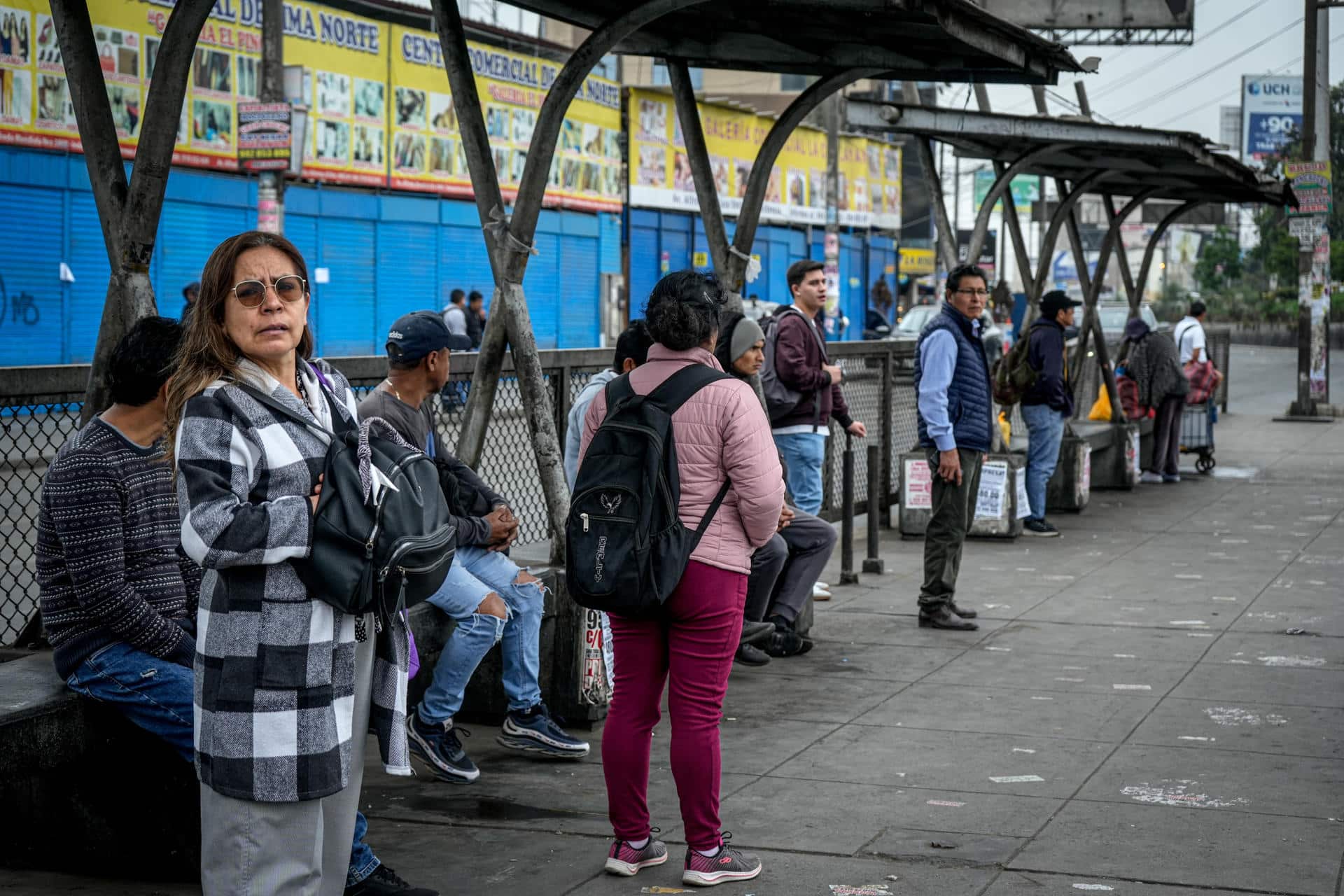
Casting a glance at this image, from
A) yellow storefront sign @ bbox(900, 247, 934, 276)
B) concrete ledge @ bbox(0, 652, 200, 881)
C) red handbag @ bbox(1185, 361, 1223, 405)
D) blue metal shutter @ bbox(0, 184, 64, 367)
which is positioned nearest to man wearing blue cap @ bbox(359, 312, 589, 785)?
concrete ledge @ bbox(0, 652, 200, 881)

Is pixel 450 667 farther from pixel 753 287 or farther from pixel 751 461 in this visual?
pixel 753 287

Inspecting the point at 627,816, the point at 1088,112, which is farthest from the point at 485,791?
the point at 1088,112

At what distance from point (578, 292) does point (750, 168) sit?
6442 mm

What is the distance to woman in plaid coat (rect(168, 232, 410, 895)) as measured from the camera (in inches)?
131

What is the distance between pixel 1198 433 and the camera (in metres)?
17.5

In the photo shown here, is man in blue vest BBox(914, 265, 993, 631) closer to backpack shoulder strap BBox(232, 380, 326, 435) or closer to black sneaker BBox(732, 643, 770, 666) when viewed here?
black sneaker BBox(732, 643, 770, 666)

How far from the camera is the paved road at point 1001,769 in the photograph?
4953 millimetres

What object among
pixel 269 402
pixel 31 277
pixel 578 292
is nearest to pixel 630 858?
pixel 269 402

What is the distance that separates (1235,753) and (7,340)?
1851 centimetres

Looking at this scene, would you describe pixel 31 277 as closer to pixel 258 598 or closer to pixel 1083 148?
pixel 1083 148

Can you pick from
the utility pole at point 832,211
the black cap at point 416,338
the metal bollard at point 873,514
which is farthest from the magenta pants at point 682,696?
the utility pole at point 832,211

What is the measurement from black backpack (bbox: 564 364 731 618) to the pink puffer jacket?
0.23ft

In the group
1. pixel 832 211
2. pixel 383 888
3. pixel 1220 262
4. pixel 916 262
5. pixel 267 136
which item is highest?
pixel 1220 262

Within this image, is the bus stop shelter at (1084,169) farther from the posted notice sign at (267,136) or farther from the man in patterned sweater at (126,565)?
the man in patterned sweater at (126,565)
